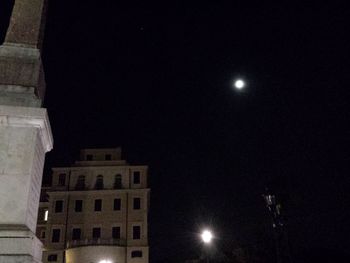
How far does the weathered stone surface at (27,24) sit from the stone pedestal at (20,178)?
Result: 1.81m

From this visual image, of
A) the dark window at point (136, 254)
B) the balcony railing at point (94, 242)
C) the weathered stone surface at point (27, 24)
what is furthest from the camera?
the dark window at point (136, 254)

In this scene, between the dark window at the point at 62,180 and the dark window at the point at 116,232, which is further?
the dark window at the point at 62,180

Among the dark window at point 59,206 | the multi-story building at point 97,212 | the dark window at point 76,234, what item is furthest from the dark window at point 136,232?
the dark window at point 59,206

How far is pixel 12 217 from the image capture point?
16.9 feet

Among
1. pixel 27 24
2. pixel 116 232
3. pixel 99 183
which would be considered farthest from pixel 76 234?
pixel 27 24

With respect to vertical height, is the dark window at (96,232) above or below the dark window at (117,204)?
below

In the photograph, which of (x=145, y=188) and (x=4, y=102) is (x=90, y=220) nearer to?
(x=145, y=188)

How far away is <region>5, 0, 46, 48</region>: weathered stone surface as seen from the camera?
6.95 metres

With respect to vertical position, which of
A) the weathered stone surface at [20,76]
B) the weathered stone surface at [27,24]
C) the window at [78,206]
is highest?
the window at [78,206]

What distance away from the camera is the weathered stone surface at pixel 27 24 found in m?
6.95

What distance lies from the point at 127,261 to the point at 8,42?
30.7m

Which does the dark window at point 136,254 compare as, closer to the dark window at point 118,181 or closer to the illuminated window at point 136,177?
the dark window at point 118,181

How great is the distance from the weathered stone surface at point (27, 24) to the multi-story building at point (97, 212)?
94.6 ft

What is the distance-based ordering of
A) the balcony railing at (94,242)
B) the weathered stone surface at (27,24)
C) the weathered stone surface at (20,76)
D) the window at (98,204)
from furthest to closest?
the window at (98,204), the balcony railing at (94,242), the weathered stone surface at (27,24), the weathered stone surface at (20,76)
